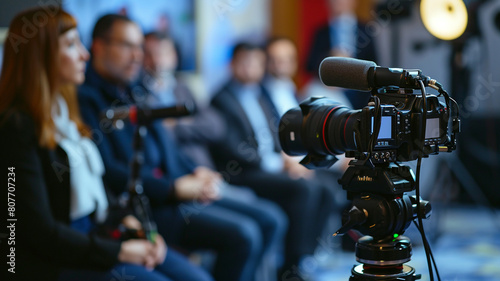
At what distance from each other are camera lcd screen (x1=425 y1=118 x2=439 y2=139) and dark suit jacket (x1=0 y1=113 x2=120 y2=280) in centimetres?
83

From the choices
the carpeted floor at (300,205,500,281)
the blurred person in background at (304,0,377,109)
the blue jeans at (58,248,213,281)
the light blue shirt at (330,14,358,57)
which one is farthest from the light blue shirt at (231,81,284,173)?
the light blue shirt at (330,14,358,57)

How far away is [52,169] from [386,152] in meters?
0.80

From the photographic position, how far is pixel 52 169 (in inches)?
55.0

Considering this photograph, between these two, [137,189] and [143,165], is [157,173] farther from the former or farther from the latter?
[137,189]

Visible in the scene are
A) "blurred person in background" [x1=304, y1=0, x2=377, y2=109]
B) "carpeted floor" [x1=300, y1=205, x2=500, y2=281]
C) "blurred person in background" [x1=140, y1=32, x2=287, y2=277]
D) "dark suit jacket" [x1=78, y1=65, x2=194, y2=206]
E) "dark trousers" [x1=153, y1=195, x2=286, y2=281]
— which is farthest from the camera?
"blurred person in background" [x1=304, y1=0, x2=377, y2=109]

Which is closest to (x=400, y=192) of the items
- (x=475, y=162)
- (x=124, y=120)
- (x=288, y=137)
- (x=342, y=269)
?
(x=288, y=137)

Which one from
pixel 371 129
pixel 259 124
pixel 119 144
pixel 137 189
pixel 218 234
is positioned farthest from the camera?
pixel 259 124

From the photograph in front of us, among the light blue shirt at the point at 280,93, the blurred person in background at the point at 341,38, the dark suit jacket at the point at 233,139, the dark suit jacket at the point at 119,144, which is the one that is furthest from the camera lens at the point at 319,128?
the blurred person in background at the point at 341,38

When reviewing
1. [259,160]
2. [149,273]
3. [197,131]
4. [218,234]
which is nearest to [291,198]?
[259,160]

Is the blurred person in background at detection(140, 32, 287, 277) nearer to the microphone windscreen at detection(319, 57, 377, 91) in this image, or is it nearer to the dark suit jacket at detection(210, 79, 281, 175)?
the dark suit jacket at detection(210, 79, 281, 175)

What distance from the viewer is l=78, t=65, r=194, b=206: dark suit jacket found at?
73.7 inches

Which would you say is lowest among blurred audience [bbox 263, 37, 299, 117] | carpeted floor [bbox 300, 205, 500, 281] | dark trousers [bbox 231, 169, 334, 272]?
carpeted floor [bbox 300, 205, 500, 281]

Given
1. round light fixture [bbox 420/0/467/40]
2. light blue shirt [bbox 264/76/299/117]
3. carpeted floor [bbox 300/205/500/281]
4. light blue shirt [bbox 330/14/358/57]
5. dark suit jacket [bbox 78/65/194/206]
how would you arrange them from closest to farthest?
round light fixture [bbox 420/0/467/40], dark suit jacket [bbox 78/65/194/206], carpeted floor [bbox 300/205/500/281], light blue shirt [bbox 264/76/299/117], light blue shirt [bbox 330/14/358/57]

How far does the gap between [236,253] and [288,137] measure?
40.7 inches
